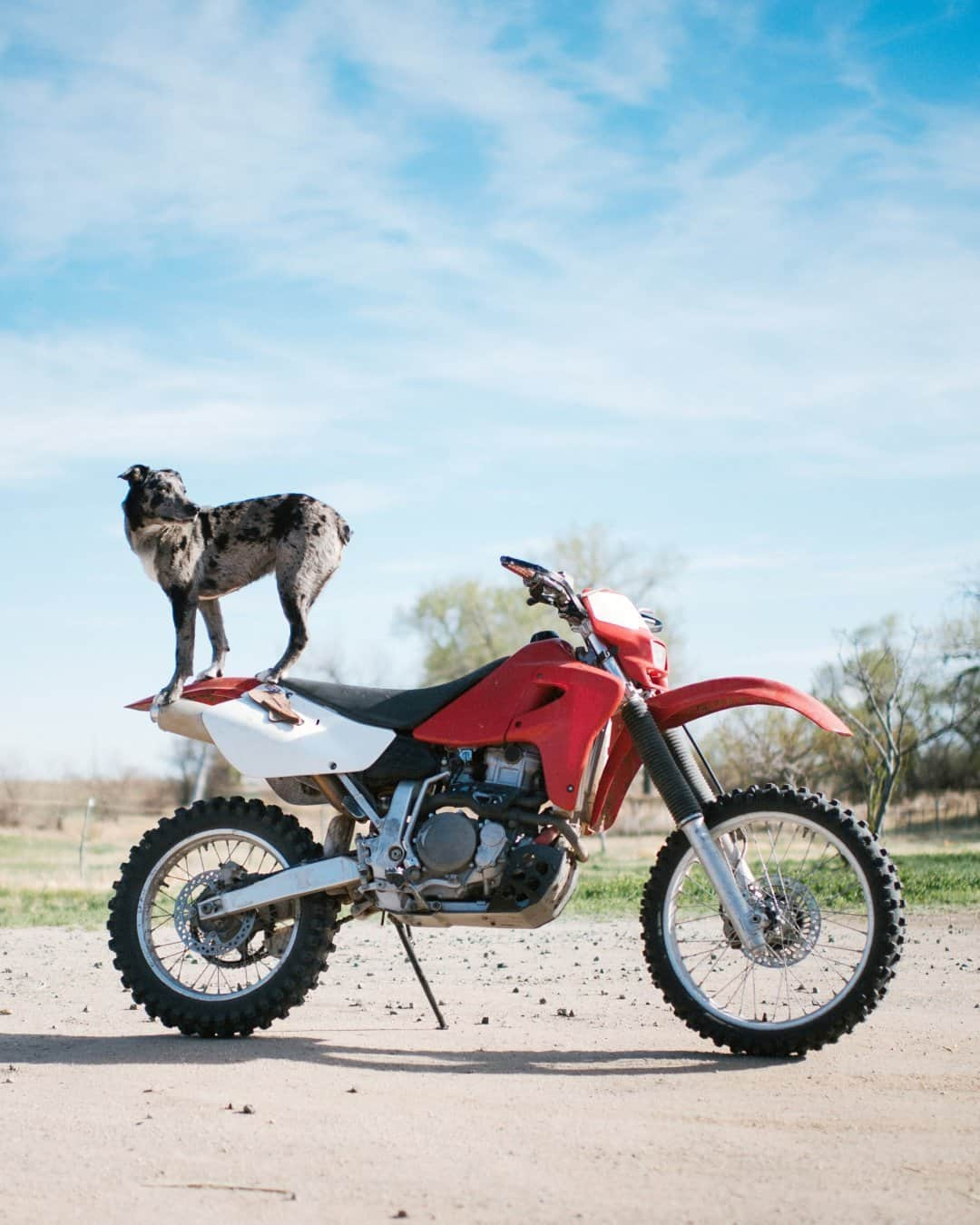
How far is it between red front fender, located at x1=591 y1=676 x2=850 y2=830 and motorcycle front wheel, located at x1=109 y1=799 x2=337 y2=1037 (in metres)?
1.32

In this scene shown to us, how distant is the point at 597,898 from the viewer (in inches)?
566

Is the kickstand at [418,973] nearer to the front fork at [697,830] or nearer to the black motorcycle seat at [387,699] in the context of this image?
the black motorcycle seat at [387,699]

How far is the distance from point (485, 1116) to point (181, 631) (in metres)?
2.85

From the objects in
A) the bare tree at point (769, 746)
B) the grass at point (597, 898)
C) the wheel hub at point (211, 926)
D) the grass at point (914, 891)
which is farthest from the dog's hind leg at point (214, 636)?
the bare tree at point (769, 746)

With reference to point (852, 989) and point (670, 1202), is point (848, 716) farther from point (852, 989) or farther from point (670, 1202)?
point (670, 1202)

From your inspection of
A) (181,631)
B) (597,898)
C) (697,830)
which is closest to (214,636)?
(181,631)

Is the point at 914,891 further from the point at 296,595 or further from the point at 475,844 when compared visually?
the point at 296,595

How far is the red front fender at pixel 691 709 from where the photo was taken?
5.96m

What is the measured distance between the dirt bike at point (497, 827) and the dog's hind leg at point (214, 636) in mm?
255

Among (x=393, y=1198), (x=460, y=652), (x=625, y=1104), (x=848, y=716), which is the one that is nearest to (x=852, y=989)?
(x=625, y=1104)

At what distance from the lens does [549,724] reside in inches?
238

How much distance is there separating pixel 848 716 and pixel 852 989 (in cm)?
2121

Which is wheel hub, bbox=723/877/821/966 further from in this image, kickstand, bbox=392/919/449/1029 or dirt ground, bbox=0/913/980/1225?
kickstand, bbox=392/919/449/1029

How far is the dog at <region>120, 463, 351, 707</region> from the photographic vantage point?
6590 mm
